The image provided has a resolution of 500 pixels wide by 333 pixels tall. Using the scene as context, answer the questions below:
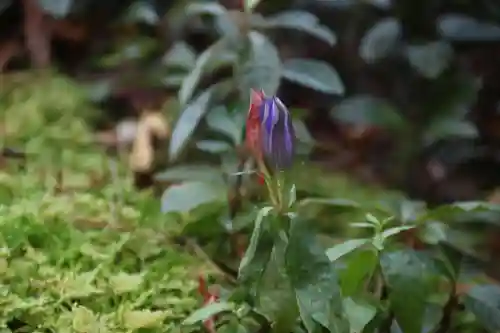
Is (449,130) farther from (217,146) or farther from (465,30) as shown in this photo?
(217,146)

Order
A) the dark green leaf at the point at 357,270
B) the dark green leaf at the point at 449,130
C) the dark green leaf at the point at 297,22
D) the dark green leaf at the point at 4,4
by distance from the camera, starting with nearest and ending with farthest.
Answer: the dark green leaf at the point at 357,270, the dark green leaf at the point at 297,22, the dark green leaf at the point at 449,130, the dark green leaf at the point at 4,4

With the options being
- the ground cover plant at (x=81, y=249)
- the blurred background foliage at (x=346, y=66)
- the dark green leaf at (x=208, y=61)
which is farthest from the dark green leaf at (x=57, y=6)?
the dark green leaf at (x=208, y=61)

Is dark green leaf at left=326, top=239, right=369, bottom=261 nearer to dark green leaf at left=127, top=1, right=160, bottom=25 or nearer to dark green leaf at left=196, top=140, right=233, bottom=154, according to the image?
dark green leaf at left=196, top=140, right=233, bottom=154

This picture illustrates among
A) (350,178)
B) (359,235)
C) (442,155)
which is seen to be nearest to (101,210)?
(359,235)

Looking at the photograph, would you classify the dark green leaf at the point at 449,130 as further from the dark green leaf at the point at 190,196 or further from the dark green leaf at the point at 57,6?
the dark green leaf at the point at 57,6

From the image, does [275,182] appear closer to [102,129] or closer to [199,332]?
[199,332]

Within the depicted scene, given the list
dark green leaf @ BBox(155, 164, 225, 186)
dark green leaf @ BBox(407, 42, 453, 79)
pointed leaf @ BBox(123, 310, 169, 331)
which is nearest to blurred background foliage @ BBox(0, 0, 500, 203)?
dark green leaf @ BBox(407, 42, 453, 79)
